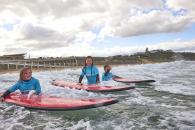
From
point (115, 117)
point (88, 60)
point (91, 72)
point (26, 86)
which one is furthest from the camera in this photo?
point (91, 72)

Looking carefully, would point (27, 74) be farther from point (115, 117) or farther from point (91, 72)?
point (91, 72)

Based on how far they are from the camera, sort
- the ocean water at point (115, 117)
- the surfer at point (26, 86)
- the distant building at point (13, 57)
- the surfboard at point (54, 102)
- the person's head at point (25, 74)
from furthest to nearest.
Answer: the distant building at point (13, 57) < the surfer at point (26, 86) < the person's head at point (25, 74) < the surfboard at point (54, 102) < the ocean water at point (115, 117)

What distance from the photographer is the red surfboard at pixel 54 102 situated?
917cm

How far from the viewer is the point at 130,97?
1340 cm

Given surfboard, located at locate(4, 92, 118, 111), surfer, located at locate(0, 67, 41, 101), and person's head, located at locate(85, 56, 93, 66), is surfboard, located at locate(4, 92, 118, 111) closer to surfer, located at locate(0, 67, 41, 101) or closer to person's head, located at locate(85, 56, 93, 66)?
surfer, located at locate(0, 67, 41, 101)

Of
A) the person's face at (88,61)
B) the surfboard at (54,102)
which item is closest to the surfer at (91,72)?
the person's face at (88,61)

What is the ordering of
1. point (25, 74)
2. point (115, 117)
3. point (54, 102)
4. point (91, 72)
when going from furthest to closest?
point (91, 72)
point (25, 74)
point (54, 102)
point (115, 117)

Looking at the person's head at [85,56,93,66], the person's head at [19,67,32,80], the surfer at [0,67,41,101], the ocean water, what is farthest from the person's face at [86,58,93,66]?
the person's head at [19,67,32,80]

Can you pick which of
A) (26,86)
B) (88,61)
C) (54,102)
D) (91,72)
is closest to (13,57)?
(91,72)

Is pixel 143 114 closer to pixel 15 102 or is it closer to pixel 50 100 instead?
pixel 50 100

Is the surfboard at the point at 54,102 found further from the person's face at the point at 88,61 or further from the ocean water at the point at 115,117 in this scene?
the person's face at the point at 88,61

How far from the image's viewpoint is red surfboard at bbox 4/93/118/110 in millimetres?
9172

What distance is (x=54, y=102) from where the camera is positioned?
1005 centimetres

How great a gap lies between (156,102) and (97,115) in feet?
10.6
